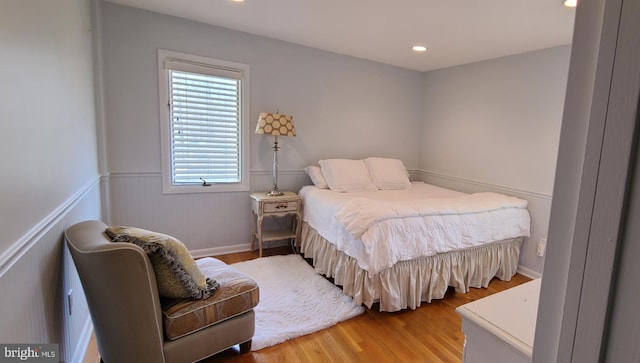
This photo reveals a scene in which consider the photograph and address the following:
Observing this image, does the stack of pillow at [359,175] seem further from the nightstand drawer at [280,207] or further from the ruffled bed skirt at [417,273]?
the ruffled bed skirt at [417,273]

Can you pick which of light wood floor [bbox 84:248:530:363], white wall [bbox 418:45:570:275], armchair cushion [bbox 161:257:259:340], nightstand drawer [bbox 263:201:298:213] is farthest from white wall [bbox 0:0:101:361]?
white wall [bbox 418:45:570:275]

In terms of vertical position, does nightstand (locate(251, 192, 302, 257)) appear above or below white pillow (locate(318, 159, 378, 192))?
below

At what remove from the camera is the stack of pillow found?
3457 millimetres

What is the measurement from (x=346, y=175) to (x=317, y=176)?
1.08 feet

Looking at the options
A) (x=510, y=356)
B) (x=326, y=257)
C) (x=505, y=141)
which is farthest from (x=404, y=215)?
(x=505, y=141)

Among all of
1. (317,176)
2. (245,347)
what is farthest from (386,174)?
(245,347)

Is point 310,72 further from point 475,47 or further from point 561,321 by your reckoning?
point 561,321

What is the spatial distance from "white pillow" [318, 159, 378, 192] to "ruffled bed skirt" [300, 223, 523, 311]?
64 centimetres

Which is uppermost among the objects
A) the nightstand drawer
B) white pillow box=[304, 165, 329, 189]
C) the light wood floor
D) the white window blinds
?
the white window blinds

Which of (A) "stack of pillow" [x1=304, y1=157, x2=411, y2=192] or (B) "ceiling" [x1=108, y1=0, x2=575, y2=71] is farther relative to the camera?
(A) "stack of pillow" [x1=304, y1=157, x2=411, y2=192]

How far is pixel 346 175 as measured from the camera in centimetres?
350

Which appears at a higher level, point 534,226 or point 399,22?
point 399,22

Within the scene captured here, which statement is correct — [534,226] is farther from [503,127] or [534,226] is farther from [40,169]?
[40,169]

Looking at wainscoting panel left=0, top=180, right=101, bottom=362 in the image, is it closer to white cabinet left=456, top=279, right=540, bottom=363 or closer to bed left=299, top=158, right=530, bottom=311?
white cabinet left=456, top=279, right=540, bottom=363
